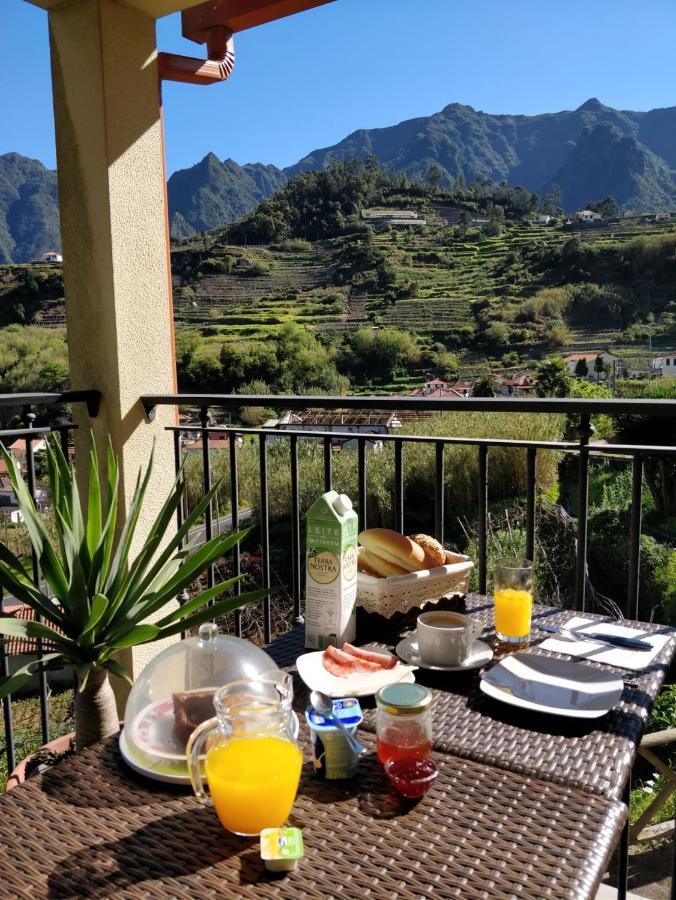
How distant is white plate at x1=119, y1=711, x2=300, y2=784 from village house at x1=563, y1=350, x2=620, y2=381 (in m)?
23.1

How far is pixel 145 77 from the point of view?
7.89ft

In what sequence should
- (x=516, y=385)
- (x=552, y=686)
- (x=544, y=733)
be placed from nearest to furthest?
(x=544, y=733)
(x=552, y=686)
(x=516, y=385)

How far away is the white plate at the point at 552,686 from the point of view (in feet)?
2.89

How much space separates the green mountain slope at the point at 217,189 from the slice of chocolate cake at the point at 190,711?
6712cm

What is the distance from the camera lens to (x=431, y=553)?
121 cm

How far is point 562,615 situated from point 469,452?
770 cm

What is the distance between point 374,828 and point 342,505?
0.51m

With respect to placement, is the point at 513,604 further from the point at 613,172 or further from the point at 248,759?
the point at 613,172

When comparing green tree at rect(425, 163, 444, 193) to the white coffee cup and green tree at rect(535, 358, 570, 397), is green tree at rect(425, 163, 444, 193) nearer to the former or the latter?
green tree at rect(535, 358, 570, 397)

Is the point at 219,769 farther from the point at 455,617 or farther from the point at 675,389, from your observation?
the point at 675,389

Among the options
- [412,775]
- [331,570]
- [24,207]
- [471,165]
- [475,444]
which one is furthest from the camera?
[471,165]

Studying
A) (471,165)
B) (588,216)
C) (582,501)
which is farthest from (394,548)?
(471,165)

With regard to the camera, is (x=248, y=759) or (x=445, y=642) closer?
(x=248, y=759)

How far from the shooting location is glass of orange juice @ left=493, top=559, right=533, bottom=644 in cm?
111
